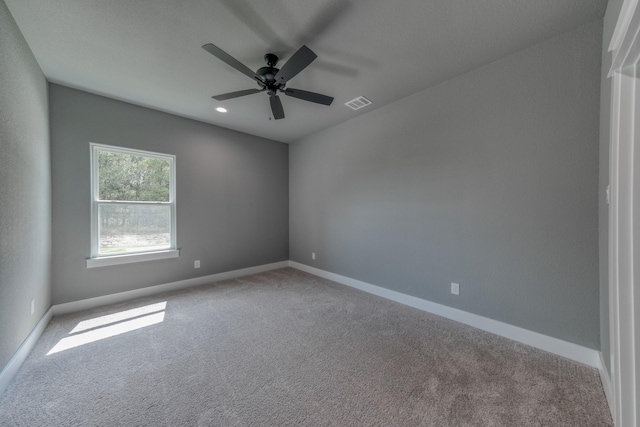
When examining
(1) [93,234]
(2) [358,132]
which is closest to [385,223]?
(2) [358,132]

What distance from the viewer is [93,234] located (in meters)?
2.96

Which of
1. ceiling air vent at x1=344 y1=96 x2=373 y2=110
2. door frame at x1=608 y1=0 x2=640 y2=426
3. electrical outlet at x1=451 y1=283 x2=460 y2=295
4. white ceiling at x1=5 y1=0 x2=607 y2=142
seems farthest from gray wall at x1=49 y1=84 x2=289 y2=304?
door frame at x1=608 y1=0 x2=640 y2=426

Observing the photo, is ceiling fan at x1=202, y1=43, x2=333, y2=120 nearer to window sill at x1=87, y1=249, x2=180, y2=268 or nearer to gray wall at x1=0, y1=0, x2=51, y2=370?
gray wall at x1=0, y1=0, x2=51, y2=370

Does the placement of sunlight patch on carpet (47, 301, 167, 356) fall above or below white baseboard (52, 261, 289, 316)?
below

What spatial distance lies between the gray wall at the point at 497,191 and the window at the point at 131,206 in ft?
9.51

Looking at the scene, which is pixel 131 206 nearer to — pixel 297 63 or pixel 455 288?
pixel 297 63

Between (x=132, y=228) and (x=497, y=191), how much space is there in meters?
4.49

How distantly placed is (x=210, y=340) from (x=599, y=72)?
154 inches

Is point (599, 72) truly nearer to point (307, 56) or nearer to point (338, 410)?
point (307, 56)

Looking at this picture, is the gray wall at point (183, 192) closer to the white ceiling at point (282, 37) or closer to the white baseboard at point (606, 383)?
the white ceiling at point (282, 37)

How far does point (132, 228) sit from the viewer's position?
129 inches

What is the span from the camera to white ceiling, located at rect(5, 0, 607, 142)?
1696mm

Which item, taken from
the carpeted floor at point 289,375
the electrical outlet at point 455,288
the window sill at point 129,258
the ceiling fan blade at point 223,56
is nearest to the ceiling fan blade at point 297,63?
the ceiling fan blade at point 223,56

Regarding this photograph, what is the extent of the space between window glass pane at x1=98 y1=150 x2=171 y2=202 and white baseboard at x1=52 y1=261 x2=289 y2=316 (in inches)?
50.3
